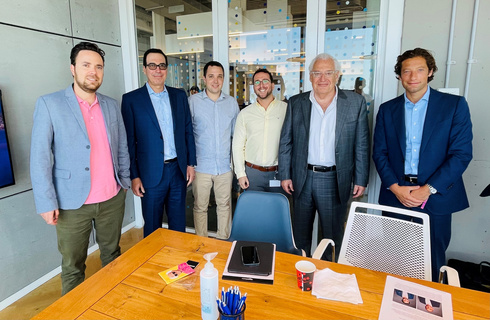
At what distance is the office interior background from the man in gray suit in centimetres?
55

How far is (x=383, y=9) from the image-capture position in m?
2.71

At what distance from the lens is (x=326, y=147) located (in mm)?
2461

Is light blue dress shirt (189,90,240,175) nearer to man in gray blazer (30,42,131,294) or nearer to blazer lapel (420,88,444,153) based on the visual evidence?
man in gray blazer (30,42,131,294)

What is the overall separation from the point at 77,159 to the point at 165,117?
894 mm

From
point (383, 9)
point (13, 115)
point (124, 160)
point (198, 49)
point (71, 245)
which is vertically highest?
point (383, 9)

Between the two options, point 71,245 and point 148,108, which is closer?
point 71,245

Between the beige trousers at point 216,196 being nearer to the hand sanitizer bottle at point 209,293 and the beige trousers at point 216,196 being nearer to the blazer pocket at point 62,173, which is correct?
the blazer pocket at point 62,173

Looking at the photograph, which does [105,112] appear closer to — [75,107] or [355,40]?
[75,107]

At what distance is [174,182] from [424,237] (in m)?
2.03

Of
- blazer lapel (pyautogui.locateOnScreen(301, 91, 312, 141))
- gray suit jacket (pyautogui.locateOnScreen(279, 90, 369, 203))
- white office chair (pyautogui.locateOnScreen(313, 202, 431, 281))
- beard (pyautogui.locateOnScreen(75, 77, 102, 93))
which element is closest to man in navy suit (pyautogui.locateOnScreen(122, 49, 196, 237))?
beard (pyautogui.locateOnScreen(75, 77, 102, 93))

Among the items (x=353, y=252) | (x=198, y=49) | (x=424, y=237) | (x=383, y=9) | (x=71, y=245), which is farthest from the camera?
(x=198, y=49)

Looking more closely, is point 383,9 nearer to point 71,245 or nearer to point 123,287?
point 123,287

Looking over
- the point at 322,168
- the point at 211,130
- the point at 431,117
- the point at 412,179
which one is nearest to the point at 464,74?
the point at 431,117

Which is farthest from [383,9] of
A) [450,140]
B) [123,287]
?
[123,287]
